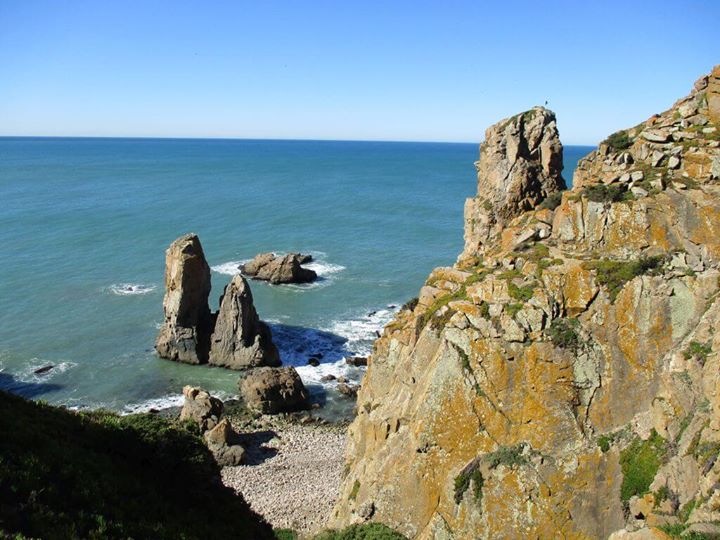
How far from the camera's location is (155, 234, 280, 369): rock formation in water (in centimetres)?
5012

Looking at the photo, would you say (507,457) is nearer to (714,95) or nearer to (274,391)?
(714,95)

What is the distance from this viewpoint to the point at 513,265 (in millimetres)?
23953

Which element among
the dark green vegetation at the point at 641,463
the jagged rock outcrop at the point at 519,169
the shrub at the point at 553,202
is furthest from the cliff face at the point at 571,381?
the jagged rock outcrop at the point at 519,169

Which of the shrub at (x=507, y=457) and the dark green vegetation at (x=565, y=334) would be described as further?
the dark green vegetation at (x=565, y=334)

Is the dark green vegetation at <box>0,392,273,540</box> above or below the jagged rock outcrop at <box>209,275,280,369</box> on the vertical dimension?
above

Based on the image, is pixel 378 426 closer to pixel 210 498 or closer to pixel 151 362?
pixel 210 498

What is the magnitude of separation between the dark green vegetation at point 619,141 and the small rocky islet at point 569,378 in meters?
0.84

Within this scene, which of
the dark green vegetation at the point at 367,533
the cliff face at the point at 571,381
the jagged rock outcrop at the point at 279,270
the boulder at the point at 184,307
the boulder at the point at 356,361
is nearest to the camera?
the cliff face at the point at 571,381

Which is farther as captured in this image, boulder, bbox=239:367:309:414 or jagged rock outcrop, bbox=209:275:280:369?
jagged rock outcrop, bbox=209:275:280:369

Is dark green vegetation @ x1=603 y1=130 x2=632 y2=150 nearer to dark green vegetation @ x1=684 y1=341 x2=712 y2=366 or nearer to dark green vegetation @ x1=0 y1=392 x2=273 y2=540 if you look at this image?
dark green vegetation @ x1=684 y1=341 x2=712 y2=366

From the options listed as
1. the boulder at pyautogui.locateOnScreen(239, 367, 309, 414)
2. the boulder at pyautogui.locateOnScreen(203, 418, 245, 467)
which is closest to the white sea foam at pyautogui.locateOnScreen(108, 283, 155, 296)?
the boulder at pyautogui.locateOnScreen(239, 367, 309, 414)

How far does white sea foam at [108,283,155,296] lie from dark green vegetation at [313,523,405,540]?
51155mm

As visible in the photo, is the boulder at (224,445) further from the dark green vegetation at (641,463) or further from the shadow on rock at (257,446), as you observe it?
the dark green vegetation at (641,463)

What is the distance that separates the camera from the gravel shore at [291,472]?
1182 inches
